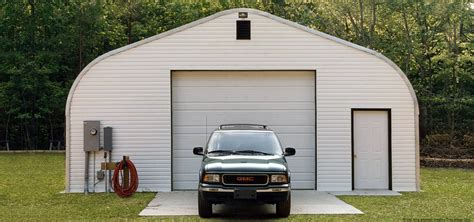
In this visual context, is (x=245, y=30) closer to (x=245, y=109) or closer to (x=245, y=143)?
(x=245, y=109)

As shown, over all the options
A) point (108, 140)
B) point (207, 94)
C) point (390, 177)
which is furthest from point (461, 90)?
point (108, 140)

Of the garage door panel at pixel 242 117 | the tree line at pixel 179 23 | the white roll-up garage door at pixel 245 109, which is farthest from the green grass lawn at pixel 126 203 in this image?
the tree line at pixel 179 23

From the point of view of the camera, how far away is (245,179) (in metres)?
11.6

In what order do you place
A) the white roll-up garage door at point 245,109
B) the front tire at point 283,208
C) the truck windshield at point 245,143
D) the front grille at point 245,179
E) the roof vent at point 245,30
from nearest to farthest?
the front grille at point 245,179 → the front tire at point 283,208 → the truck windshield at point 245,143 → the roof vent at point 245,30 → the white roll-up garage door at point 245,109

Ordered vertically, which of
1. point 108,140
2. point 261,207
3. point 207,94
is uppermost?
point 207,94

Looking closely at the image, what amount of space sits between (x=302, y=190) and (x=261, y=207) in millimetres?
3567

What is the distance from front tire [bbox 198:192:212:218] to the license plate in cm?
57

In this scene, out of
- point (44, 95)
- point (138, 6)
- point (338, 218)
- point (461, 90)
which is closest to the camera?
point (338, 218)

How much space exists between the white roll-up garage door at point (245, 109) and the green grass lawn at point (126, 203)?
1779 millimetres

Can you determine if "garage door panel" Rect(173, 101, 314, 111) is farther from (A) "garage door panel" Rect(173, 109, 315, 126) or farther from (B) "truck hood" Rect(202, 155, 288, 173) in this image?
(B) "truck hood" Rect(202, 155, 288, 173)

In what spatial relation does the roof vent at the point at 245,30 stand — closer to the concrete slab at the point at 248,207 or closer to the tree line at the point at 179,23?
the concrete slab at the point at 248,207

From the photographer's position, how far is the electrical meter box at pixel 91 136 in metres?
16.0

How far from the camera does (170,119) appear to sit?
16562mm

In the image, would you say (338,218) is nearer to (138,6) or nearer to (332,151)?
(332,151)
